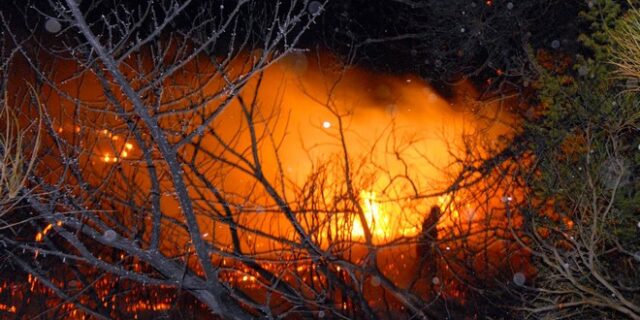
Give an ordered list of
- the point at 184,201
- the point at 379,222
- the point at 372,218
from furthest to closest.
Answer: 1. the point at 379,222
2. the point at 372,218
3. the point at 184,201

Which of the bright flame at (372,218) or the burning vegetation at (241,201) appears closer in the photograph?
the burning vegetation at (241,201)

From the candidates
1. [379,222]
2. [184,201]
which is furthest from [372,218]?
[184,201]

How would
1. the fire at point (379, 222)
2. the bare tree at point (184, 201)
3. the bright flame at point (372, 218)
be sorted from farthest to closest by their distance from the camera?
the fire at point (379, 222)
the bright flame at point (372, 218)
the bare tree at point (184, 201)

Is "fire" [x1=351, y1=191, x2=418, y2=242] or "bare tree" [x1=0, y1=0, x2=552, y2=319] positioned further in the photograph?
"fire" [x1=351, y1=191, x2=418, y2=242]

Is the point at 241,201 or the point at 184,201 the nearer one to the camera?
the point at 184,201

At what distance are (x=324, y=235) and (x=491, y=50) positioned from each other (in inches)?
184

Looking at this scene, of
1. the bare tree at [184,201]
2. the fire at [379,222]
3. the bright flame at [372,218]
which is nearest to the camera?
the bare tree at [184,201]

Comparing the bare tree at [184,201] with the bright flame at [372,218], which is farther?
the bright flame at [372,218]

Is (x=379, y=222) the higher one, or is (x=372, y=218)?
(x=379, y=222)

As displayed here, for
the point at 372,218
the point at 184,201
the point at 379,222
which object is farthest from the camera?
the point at 379,222

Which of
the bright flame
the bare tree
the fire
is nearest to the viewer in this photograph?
the bare tree

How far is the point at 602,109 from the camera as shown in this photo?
7117mm

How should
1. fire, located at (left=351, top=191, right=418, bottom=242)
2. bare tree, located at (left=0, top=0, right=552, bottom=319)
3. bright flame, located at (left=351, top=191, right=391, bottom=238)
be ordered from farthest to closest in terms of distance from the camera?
fire, located at (left=351, top=191, right=418, bottom=242), bright flame, located at (left=351, top=191, right=391, bottom=238), bare tree, located at (left=0, top=0, right=552, bottom=319)

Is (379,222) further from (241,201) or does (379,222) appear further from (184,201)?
(184,201)
